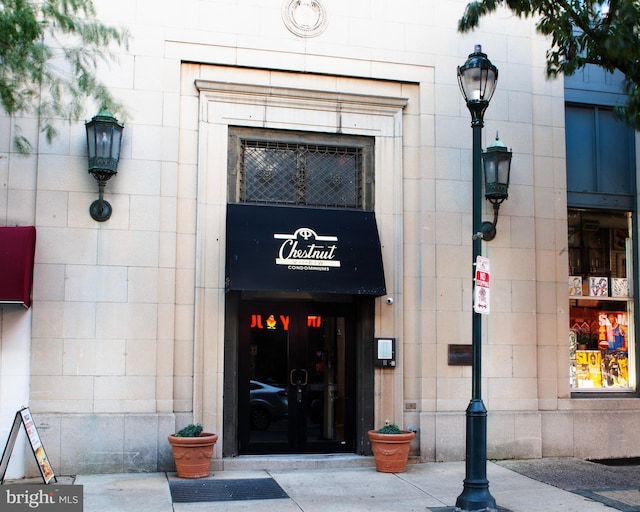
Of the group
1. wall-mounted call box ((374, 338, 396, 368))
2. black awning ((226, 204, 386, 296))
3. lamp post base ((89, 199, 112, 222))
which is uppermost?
lamp post base ((89, 199, 112, 222))

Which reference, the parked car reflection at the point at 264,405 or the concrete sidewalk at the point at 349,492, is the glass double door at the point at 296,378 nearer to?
the parked car reflection at the point at 264,405

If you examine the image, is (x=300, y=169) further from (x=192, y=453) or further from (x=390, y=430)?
(x=192, y=453)

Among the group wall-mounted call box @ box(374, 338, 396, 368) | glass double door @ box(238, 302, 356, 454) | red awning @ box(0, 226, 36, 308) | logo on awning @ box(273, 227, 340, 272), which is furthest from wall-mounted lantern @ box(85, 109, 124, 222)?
wall-mounted call box @ box(374, 338, 396, 368)

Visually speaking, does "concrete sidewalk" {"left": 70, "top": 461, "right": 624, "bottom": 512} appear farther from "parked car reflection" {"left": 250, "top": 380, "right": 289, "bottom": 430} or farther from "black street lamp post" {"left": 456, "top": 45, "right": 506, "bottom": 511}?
"parked car reflection" {"left": 250, "top": 380, "right": 289, "bottom": 430}

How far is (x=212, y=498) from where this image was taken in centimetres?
951

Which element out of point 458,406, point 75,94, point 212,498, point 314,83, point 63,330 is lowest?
point 212,498

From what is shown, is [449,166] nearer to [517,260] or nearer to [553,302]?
[517,260]

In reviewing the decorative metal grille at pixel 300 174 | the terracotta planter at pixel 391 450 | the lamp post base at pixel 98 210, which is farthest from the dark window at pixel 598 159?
the lamp post base at pixel 98 210

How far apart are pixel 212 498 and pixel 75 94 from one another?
5.53 metres

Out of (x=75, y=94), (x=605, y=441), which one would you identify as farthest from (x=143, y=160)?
(x=605, y=441)

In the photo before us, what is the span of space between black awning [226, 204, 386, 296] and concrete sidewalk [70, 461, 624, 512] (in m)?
2.67

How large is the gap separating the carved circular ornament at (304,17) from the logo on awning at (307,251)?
3.22m

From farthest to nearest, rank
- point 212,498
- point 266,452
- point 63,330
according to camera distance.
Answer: point 266,452 < point 63,330 < point 212,498

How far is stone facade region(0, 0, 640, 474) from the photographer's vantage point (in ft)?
35.4
